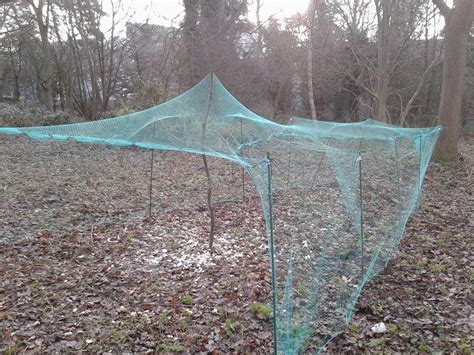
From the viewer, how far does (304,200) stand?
607 cm

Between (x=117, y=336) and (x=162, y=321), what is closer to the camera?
(x=117, y=336)

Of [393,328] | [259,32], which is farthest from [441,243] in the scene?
[259,32]

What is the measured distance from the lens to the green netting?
10.1 feet

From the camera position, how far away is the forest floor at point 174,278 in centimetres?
299

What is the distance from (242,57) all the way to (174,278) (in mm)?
13572

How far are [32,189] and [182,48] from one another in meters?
10.3

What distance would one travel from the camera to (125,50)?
54.3ft

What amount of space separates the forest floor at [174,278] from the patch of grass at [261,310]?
0.04 ft

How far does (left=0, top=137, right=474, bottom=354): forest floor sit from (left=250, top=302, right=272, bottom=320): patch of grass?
1 centimetres

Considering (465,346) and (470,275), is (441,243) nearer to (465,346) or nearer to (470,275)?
(470,275)

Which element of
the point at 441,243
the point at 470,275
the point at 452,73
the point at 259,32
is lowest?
the point at 470,275

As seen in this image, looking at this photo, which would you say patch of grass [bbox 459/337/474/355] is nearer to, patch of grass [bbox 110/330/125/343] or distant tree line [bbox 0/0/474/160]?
patch of grass [bbox 110/330/125/343]

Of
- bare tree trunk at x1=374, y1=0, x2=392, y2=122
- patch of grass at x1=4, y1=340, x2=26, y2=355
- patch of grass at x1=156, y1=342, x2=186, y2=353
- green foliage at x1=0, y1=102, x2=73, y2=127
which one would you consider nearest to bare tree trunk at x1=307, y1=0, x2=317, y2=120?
bare tree trunk at x1=374, y1=0, x2=392, y2=122

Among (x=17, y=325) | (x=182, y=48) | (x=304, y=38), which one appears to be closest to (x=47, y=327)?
(x=17, y=325)
